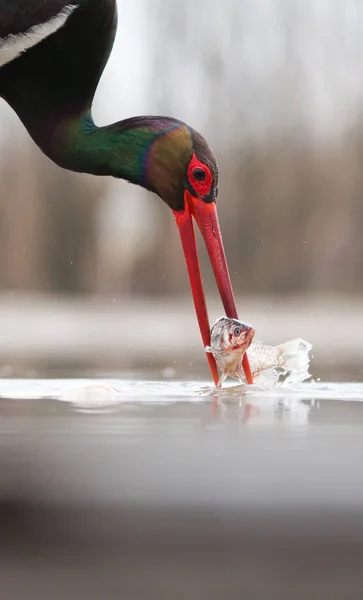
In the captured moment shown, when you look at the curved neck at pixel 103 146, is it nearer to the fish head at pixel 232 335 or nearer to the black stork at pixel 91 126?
the black stork at pixel 91 126

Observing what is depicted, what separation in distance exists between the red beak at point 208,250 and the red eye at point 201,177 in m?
0.02

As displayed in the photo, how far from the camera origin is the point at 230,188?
10.8 feet

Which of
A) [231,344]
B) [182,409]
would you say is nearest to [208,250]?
[231,344]

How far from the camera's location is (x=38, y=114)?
1426mm

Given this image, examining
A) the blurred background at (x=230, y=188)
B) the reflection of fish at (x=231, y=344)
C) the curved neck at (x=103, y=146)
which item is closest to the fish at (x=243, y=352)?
the reflection of fish at (x=231, y=344)

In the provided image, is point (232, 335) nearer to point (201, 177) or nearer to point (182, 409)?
point (201, 177)

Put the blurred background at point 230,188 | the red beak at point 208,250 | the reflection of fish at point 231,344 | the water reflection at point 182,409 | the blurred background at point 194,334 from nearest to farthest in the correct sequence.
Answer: the blurred background at point 194,334, the water reflection at point 182,409, the reflection of fish at point 231,344, the red beak at point 208,250, the blurred background at point 230,188

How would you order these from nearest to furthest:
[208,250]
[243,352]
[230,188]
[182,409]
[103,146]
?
[182,409], [243,352], [208,250], [103,146], [230,188]

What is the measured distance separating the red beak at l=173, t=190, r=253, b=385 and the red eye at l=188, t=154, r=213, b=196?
0.06 ft

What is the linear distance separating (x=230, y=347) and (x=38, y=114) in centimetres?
56

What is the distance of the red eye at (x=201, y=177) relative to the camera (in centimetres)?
125

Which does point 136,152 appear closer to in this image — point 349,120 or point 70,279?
point 70,279

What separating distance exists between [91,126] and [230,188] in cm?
192

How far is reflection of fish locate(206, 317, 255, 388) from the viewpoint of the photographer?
1.08 m
